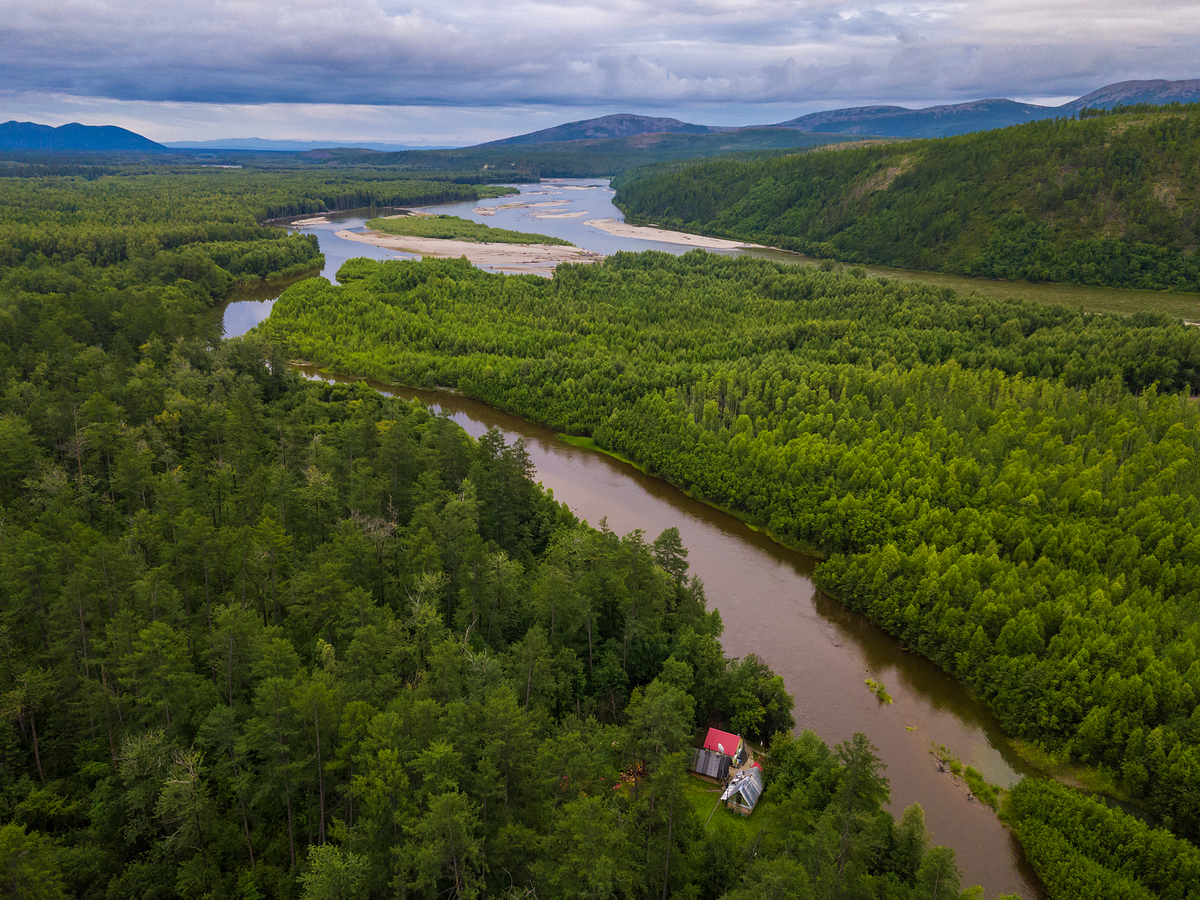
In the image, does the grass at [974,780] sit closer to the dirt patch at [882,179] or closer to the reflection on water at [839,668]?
the reflection on water at [839,668]

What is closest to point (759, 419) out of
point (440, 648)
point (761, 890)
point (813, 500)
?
point (813, 500)

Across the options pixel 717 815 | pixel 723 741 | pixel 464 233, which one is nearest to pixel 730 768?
pixel 723 741

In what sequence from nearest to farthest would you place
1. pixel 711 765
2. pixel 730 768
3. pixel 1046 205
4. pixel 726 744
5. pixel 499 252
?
pixel 730 768
pixel 711 765
pixel 726 744
pixel 1046 205
pixel 499 252

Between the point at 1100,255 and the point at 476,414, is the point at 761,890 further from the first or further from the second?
the point at 1100,255

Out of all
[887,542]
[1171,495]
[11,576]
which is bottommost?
[887,542]

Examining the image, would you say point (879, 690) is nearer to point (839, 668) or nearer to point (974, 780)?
point (839, 668)

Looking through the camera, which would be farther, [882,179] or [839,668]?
[882,179]
